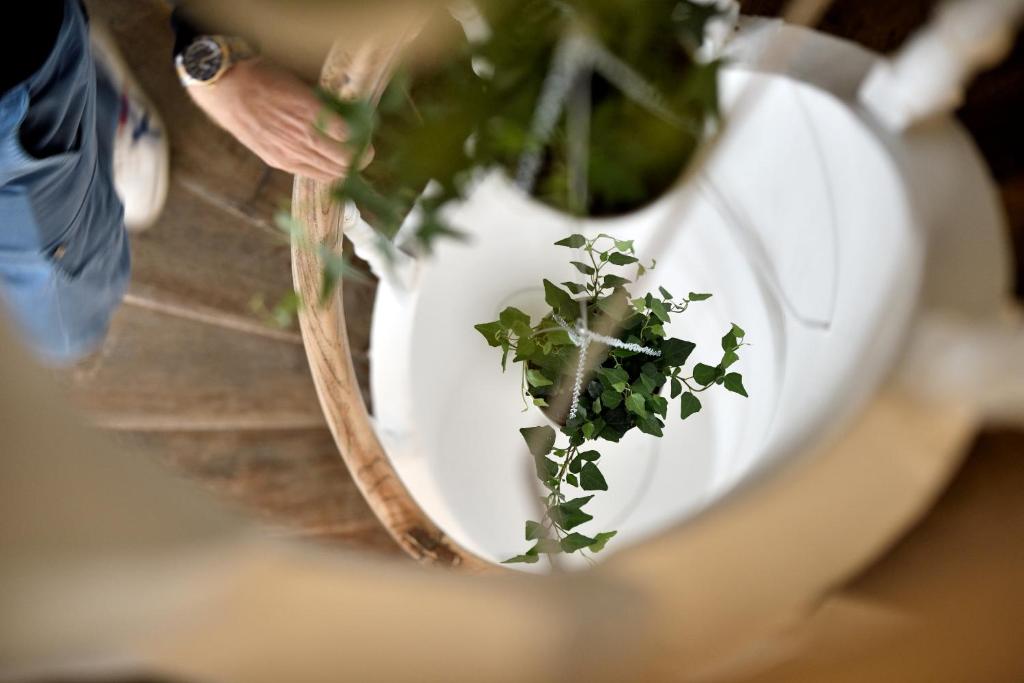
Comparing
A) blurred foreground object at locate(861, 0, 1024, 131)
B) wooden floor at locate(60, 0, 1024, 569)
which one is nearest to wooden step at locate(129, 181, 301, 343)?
wooden floor at locate(60, 0, 1024, 569)

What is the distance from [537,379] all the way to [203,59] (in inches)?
11.3

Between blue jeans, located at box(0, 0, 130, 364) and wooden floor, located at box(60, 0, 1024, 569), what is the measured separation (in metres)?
0.02

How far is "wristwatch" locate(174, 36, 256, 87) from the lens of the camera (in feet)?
1.48

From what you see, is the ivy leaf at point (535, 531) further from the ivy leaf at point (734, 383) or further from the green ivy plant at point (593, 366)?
the ivy leaf at point (734, 383)

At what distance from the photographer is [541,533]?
0.56 metres

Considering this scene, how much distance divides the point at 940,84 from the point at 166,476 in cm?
32

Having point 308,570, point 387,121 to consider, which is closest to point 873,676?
point 308,570

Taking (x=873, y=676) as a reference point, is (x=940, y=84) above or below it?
above

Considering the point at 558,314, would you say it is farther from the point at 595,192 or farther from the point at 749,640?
the point at 749,640

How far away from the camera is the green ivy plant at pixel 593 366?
1.74 feet

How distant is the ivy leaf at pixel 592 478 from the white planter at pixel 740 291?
0.12 feet

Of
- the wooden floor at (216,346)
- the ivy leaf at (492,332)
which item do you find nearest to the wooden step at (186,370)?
the wooden floor at (216,346)

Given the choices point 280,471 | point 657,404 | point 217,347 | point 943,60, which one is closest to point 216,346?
point 217,347

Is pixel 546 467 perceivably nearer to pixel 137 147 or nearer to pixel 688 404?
pixel 688 404
